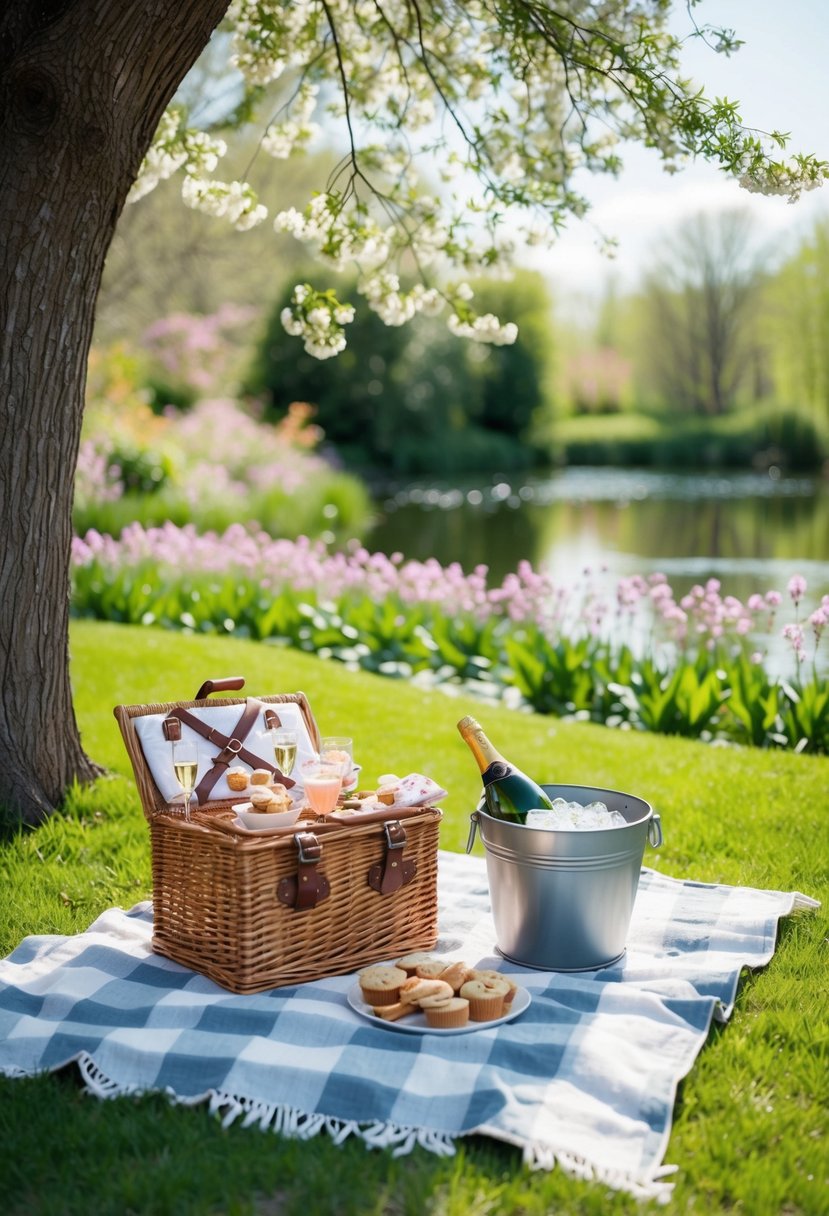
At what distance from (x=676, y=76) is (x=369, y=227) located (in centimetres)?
154

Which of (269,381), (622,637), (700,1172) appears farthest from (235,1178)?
(269,381)

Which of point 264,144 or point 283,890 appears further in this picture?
point 264,144

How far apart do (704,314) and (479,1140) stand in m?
48.5

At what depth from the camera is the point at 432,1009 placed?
288 centimetres

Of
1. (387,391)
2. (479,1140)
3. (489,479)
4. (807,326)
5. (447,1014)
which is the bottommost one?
(479,1140)

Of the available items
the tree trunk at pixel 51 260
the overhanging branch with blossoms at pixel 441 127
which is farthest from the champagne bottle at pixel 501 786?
the overhanging branch with blossoms at pixel 441 127

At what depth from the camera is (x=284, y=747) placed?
11.2ft

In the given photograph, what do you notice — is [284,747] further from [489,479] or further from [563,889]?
[489,479]

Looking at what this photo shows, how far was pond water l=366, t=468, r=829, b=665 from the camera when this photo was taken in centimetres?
1388

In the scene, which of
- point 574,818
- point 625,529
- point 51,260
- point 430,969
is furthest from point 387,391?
point 430,969

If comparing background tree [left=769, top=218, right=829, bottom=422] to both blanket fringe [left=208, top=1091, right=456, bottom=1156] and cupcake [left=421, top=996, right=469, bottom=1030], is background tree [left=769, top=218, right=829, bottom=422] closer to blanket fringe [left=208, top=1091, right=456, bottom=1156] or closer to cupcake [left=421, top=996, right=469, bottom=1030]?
cupcake [left=421, top=996, right=469, bottom=1030]

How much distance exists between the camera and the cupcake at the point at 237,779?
3.58 m

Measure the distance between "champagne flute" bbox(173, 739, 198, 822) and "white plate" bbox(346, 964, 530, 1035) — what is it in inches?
29.2

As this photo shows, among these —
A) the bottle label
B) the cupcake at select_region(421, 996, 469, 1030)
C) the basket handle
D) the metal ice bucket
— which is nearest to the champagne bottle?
the bottle label
